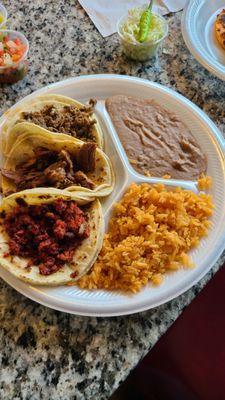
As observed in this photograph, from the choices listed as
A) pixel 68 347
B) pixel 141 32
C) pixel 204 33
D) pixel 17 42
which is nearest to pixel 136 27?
pixel 141 32

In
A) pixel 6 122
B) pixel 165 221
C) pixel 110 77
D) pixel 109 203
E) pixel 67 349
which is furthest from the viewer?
pixel 110 77

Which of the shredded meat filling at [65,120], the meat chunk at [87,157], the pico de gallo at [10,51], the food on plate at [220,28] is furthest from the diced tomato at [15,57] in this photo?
the food on plate at [220,28]

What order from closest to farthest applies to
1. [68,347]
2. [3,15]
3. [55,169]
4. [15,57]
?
1. [68,347]
2. [55,169]
3. [15,57]
4. [3,15]

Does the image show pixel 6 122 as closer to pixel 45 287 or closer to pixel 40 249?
pixel 40 249

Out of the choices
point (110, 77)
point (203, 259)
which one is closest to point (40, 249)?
point (203, 259)

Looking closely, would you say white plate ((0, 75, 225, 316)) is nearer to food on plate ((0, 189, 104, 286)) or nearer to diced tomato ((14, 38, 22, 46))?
food on plate ((0, 189, 104, 286))

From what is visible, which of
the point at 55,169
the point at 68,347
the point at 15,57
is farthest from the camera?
the point at 15,57

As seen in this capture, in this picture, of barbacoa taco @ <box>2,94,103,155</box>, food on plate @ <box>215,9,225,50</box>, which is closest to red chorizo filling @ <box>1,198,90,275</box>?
barbacoa taco @ <box>2,94,103,155</box>

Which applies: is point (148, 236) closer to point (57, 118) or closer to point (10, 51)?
point (57, 118)
